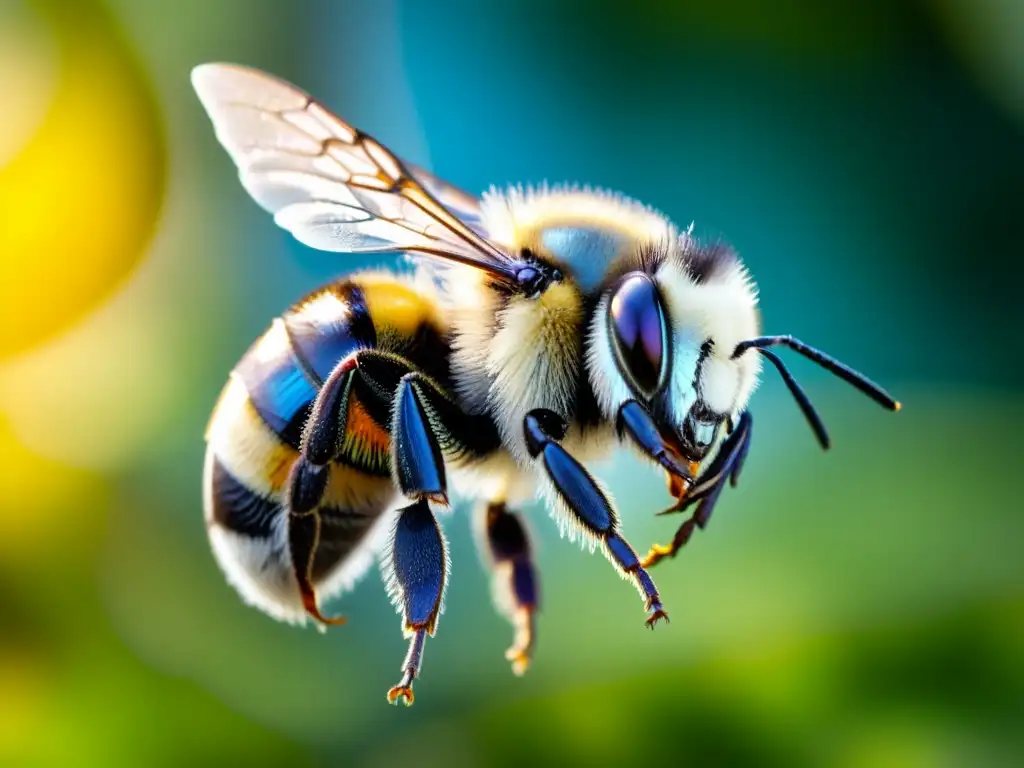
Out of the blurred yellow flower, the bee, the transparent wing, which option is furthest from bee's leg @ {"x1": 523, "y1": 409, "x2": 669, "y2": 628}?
the blurred yellow flower

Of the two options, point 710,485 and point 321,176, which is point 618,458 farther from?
point 321,176

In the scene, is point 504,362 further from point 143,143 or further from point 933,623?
point 143,143

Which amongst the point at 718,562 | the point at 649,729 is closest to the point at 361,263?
→ the point at 718,562

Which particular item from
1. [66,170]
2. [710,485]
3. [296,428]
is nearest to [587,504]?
[710,485]

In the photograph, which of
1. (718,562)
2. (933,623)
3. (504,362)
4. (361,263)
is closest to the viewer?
(504,362)

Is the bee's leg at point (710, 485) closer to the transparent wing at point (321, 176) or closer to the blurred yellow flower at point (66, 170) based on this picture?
the transparent wing at point (321, 176)

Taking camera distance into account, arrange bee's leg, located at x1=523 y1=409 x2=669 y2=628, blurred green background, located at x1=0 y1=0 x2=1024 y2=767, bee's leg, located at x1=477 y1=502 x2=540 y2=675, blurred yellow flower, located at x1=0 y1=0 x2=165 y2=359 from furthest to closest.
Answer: blurred yellow flower, located at x1=0 y1=0 x2=165 y2=359, blurred green background, located at x1=0 y1=0 x2=1024 y2=767, bee's leg, located at x1=477 y1=502 x2=540 y2=675, bee's leg, located at x1=523 y1=409 x2=669 y2=628

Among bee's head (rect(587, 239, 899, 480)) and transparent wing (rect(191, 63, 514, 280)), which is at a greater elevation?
transparent wing (rect(191, 63, 514, 280))

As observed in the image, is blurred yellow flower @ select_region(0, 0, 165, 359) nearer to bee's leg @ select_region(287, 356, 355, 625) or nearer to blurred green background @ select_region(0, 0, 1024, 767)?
blurred green background @ select_region(0, 0, 1024, 767)
